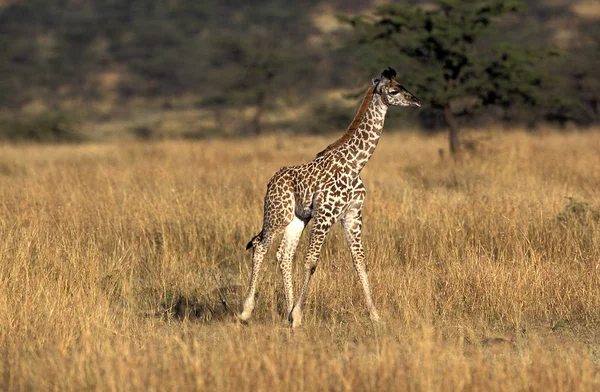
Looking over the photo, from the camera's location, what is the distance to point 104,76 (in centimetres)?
5497

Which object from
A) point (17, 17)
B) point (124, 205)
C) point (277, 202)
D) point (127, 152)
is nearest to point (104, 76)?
point (17, 17)

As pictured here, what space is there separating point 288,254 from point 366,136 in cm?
108

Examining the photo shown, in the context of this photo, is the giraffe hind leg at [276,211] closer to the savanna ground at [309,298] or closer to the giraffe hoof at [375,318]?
the savanna ground at [309,298]

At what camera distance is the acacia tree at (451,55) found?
17391 millimetres

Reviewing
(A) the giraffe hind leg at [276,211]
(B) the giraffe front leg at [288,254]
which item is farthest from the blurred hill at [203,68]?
(A) the giraffe hind leg at [276,211]

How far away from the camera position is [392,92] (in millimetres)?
6633

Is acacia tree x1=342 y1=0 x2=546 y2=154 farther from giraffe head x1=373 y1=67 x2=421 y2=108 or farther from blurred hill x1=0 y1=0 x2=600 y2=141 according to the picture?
giraffe head x1=373 y1=67 x2=421 y2=108

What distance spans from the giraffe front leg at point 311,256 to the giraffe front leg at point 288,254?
178mm

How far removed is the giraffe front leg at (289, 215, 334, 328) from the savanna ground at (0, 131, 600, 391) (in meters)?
0.12

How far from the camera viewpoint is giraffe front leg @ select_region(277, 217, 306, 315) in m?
6.71

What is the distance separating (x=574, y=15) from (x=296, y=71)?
40.4 metres

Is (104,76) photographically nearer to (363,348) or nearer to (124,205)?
(124,205)

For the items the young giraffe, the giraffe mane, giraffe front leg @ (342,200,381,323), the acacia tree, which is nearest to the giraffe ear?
the young giraffe

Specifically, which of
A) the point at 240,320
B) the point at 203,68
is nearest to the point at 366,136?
the point at 240,320
